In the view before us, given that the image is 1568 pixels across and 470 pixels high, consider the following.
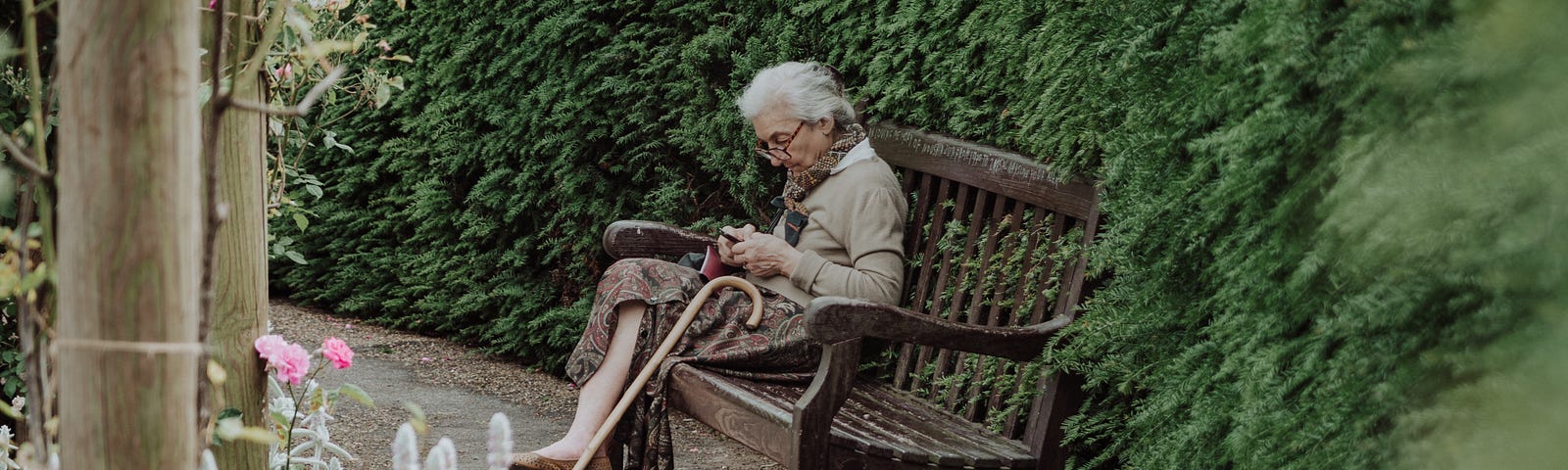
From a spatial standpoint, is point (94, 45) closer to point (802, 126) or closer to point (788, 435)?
point (788, 435)

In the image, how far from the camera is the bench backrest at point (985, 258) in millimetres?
2875

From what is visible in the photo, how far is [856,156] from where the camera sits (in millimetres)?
3576

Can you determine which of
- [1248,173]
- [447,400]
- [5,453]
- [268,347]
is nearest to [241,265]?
[268,347]

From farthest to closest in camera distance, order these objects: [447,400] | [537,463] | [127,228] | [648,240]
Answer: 1. [447,400]
2. [648,240]
3. [537,463]
4. [127,228]

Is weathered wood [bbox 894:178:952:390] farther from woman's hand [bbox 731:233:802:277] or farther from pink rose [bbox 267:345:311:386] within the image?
pink rose [bbox 267:345:311:386]

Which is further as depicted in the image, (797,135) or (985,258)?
(797,135)

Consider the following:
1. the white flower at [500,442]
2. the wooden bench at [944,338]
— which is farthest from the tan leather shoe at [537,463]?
the white flower at [500,442]

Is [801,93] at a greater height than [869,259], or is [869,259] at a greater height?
[801,93]

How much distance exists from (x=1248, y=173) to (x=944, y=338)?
3.15ft

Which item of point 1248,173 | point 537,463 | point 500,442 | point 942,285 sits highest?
point 1248,173

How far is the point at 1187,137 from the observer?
209 centimetres

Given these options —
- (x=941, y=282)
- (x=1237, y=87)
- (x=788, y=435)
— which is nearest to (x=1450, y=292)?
(x=1237, y=87)

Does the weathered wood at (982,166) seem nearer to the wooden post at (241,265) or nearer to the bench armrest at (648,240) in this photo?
the bench armrest at (648,240)

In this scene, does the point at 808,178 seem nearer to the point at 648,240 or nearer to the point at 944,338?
the point at 648,240
